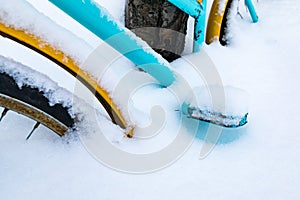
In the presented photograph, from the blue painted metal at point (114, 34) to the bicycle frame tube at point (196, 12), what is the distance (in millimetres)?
165

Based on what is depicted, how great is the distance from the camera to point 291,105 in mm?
1065

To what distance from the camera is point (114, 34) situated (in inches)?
30.9

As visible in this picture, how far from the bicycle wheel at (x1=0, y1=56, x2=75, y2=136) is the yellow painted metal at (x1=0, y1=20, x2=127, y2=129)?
0.05 m

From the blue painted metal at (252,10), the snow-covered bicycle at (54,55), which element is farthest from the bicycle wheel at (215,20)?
the snow-covered bicycle at (54,55)

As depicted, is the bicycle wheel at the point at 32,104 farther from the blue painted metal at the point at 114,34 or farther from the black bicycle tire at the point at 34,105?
the blue painted metal at the point at 114,34

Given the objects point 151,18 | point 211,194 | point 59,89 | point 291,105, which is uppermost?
point 59,89

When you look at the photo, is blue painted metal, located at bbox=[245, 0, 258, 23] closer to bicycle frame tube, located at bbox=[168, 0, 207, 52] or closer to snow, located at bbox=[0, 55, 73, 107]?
bicycle frame tube, located at bbox=[168, 0, 207, 52]

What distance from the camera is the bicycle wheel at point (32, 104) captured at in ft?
2.13

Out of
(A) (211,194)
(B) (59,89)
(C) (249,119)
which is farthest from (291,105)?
(B) (59,89)

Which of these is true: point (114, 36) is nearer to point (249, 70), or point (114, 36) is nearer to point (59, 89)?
point (59, 89)

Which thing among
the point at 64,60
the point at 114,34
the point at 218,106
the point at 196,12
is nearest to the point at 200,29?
the point at 196,12

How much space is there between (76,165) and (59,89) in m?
0.16

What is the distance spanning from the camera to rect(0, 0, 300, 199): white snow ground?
721 mm

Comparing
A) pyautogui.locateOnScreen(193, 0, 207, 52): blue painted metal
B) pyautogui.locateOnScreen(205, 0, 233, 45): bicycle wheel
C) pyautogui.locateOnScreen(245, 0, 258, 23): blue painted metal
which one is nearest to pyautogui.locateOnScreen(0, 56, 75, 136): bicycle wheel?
pyautogui.locateOnScreen(193, 0, 207, 52): blue painted metal
